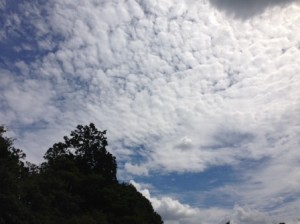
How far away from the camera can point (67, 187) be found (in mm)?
53062

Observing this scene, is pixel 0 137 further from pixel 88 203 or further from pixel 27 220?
pixel 88 203

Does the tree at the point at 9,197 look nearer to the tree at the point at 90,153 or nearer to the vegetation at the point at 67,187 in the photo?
the vegetation at the point at 67,187

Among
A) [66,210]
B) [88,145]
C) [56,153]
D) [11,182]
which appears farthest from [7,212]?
[88,145]

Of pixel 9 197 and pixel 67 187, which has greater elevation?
pixel 67 187

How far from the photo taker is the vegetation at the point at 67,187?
3350cm

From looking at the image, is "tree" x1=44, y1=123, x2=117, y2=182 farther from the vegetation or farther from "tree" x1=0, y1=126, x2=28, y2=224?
"tree" x1=0, y1=126, x2=28, y2=224

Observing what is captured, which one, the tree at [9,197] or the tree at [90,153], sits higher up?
the tree at [90,153]

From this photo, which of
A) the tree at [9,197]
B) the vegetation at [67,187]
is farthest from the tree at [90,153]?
the tree at [9,197]

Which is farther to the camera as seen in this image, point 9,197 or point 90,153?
point 90,153

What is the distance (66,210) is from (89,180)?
369 inches

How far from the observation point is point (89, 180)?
5691 cm

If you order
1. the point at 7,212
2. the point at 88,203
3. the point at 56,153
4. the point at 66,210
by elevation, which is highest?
the point at 56,153

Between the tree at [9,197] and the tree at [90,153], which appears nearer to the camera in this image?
the tree at [9,197]

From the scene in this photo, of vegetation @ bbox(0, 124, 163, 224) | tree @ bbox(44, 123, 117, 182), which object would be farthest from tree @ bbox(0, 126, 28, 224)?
tree @ bbox(44, 123, 117, 182)
